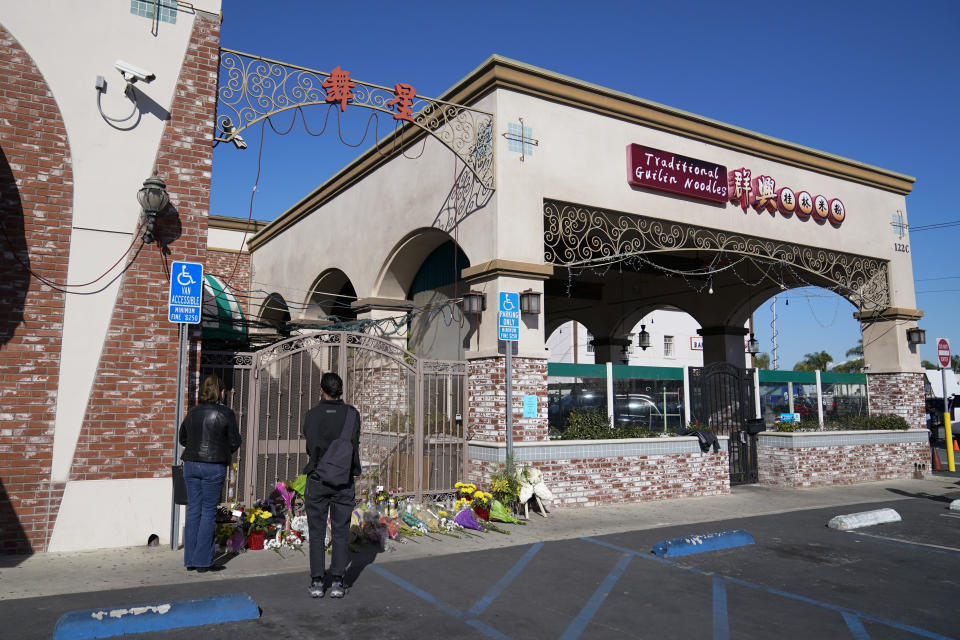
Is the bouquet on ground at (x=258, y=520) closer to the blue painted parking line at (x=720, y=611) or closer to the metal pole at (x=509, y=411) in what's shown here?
the metal pole at (x=509, y=411)

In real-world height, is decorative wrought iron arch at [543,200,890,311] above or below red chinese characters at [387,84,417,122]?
below

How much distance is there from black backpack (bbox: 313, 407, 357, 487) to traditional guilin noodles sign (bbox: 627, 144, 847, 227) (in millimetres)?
8387

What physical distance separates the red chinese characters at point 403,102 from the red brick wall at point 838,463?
1044 cm

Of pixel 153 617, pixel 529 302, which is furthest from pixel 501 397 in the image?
pixel 153 617

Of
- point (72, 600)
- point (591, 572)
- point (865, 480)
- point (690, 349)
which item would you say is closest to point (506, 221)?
point (591, 572)

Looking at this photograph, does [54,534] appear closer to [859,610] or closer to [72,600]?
[72,600]

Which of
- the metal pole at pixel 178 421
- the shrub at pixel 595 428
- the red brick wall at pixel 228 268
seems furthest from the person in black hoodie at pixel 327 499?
the red brick wall at pixel 228 268

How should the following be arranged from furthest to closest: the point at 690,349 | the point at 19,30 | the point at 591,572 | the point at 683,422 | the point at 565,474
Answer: the point at 690,349
the point at 683,422
the point at 565,474
the point at 19,30
the point at 591,572

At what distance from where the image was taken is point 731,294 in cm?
2009

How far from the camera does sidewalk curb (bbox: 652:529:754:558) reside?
7.67 meters

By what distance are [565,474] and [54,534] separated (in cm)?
697

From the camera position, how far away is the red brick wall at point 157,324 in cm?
752

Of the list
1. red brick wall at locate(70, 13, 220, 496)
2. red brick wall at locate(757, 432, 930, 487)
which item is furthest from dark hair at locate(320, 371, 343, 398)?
red brick wall at locate(757, 432, 930, 487)

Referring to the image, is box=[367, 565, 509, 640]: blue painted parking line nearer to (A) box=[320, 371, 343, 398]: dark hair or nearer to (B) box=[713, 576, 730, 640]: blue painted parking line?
(B) box=[713, 576, 730, 640]: blue painted parking line
